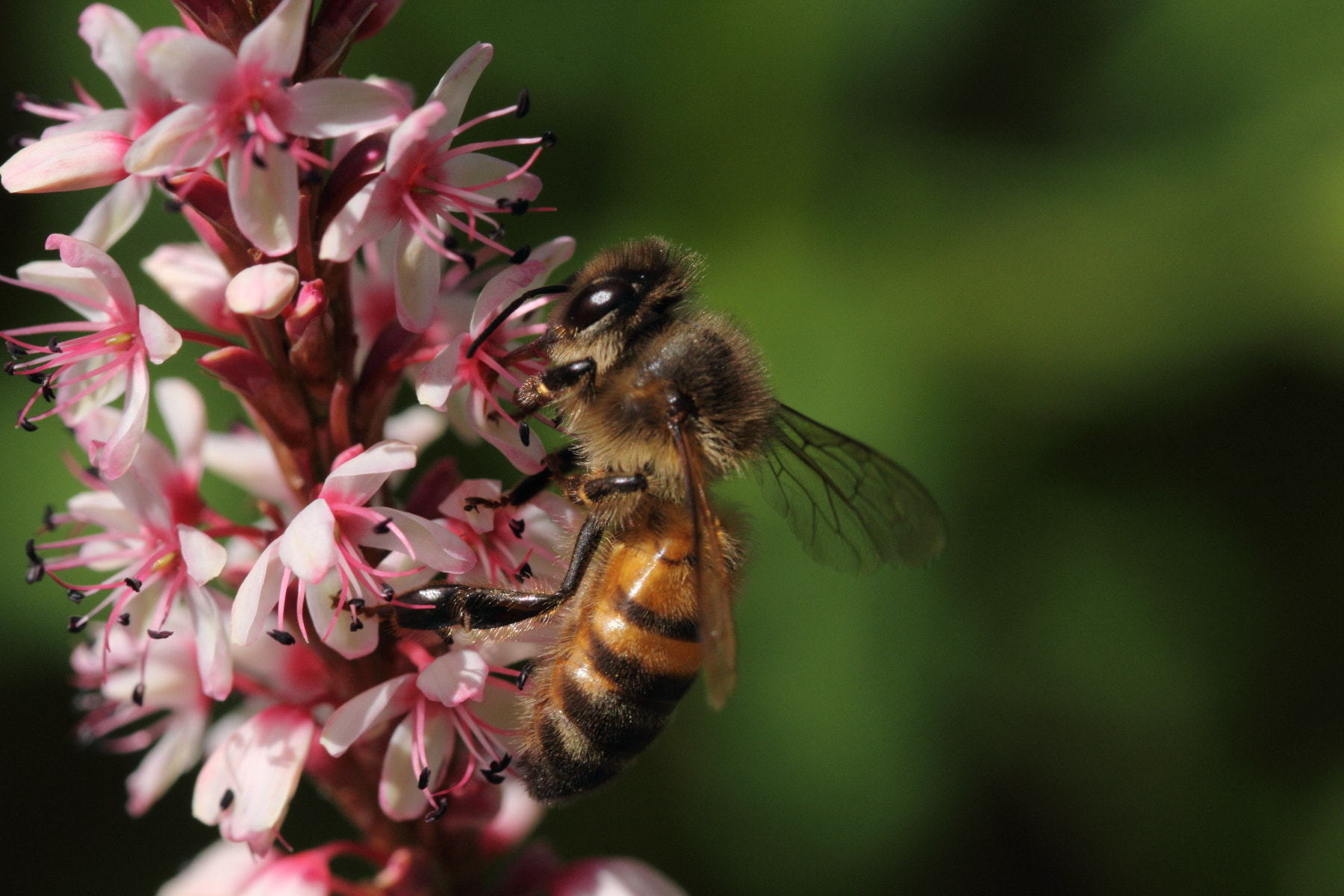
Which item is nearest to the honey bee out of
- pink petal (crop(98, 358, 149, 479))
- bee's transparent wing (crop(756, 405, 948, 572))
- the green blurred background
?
bee's transparent wing (crop(756, 405, 948, 572))

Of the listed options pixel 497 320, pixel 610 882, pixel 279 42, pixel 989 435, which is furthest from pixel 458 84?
pixel 989 435

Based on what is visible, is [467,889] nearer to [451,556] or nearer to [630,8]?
[451,556]

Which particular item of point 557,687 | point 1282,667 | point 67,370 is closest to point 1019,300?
point 1282,667

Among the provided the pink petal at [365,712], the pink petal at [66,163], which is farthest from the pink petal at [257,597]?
the pink petal at [66,163]

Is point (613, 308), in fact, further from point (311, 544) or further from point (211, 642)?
point (211, 642)

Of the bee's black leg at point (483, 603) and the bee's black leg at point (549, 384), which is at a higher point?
the bee's black leg at point (549, 384)

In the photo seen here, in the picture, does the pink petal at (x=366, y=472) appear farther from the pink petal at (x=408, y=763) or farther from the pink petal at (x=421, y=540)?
the pink petal at (x=408, y=763)
